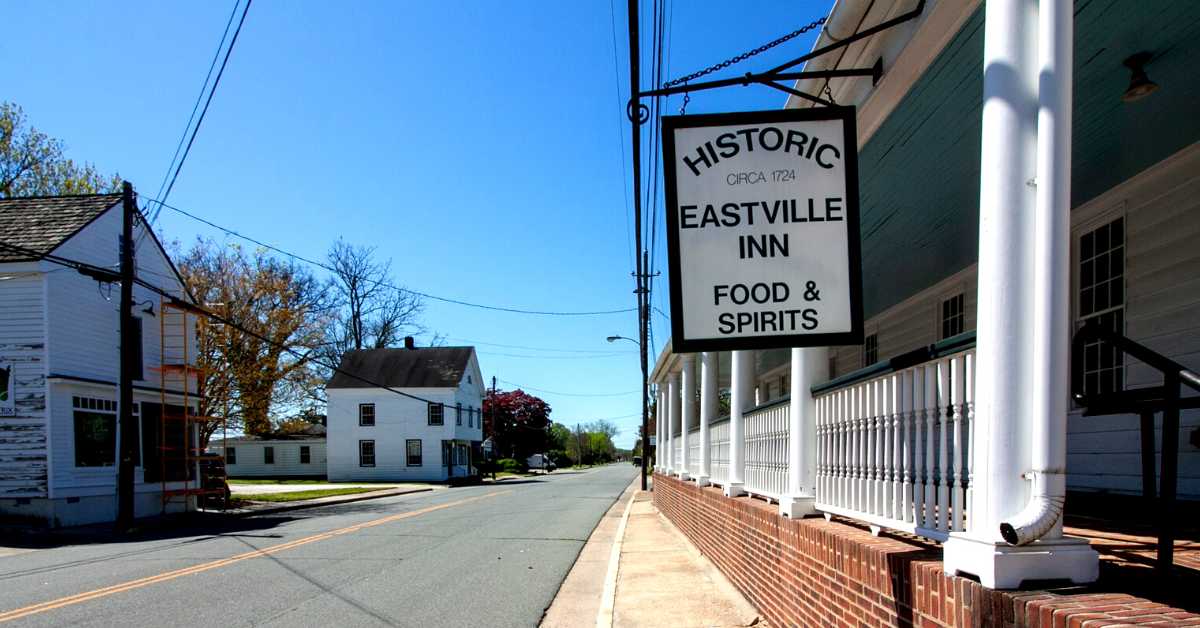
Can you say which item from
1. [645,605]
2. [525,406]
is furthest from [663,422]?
[525,406]

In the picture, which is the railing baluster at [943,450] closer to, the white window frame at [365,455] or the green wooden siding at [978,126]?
the green wooden siding at [978,126]

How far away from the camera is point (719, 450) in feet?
36.6

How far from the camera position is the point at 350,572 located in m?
11.2

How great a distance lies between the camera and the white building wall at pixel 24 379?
19172mm

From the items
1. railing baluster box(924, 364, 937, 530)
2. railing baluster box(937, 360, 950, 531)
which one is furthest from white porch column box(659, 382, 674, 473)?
railing baluster box(937, 360, 950, 531)

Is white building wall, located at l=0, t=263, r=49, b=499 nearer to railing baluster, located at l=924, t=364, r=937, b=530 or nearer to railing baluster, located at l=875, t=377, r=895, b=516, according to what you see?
railing baluster, located at l=875, t=377, r=895, b=516

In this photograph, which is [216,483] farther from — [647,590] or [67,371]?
[647,590]

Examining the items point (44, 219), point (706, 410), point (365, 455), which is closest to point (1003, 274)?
point (706, 410)

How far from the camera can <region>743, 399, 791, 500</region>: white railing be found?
7.12m

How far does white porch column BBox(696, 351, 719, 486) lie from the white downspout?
8.24 m

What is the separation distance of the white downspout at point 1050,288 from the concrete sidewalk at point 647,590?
4546 millimetres

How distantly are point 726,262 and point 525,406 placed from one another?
245 ft

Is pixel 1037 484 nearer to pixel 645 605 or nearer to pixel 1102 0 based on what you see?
pixel 1102 0

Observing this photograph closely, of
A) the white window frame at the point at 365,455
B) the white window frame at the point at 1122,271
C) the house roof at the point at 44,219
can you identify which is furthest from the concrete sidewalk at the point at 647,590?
the white window frame at the point at 365,455
